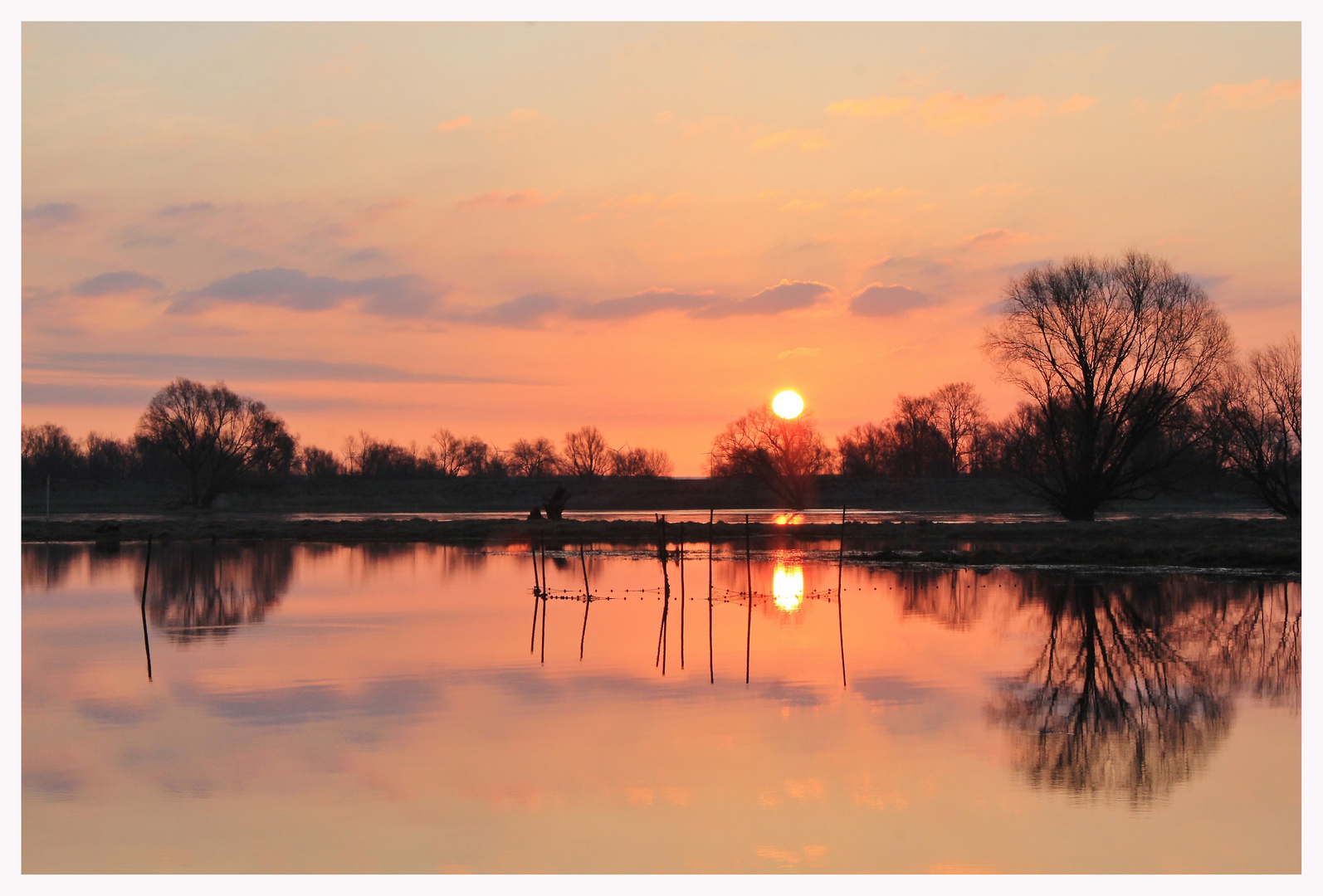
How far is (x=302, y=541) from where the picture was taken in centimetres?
4453

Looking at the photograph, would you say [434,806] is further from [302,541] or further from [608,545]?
[302,541]

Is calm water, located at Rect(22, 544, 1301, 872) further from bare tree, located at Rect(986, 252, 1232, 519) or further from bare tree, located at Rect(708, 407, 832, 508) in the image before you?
bare tree, located at Rect(708, 407, 832, 508)

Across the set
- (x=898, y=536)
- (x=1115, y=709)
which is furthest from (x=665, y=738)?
(x=898, y=536)

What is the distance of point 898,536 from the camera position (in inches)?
1663

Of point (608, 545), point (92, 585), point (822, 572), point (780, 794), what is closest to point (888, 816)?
point (780, 794)

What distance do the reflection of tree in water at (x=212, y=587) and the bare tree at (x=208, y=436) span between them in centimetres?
3746

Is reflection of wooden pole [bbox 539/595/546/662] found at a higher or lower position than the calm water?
higher

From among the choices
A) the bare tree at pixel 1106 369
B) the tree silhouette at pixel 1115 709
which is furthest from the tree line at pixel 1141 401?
the tree silhouette at pixel 1115 709

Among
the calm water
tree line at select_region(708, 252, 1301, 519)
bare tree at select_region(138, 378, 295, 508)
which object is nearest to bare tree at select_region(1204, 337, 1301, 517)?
tree line at select_region(708, 252, 1301, 519)

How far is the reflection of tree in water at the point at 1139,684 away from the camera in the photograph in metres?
11.0

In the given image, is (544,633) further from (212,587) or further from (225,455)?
(225,455)

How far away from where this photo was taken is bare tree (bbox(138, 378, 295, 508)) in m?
75.7

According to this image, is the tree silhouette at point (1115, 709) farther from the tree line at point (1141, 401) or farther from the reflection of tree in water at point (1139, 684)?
the tree line at point (1141, 401)

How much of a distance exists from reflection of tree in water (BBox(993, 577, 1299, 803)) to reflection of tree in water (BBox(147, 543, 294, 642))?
505 inches
